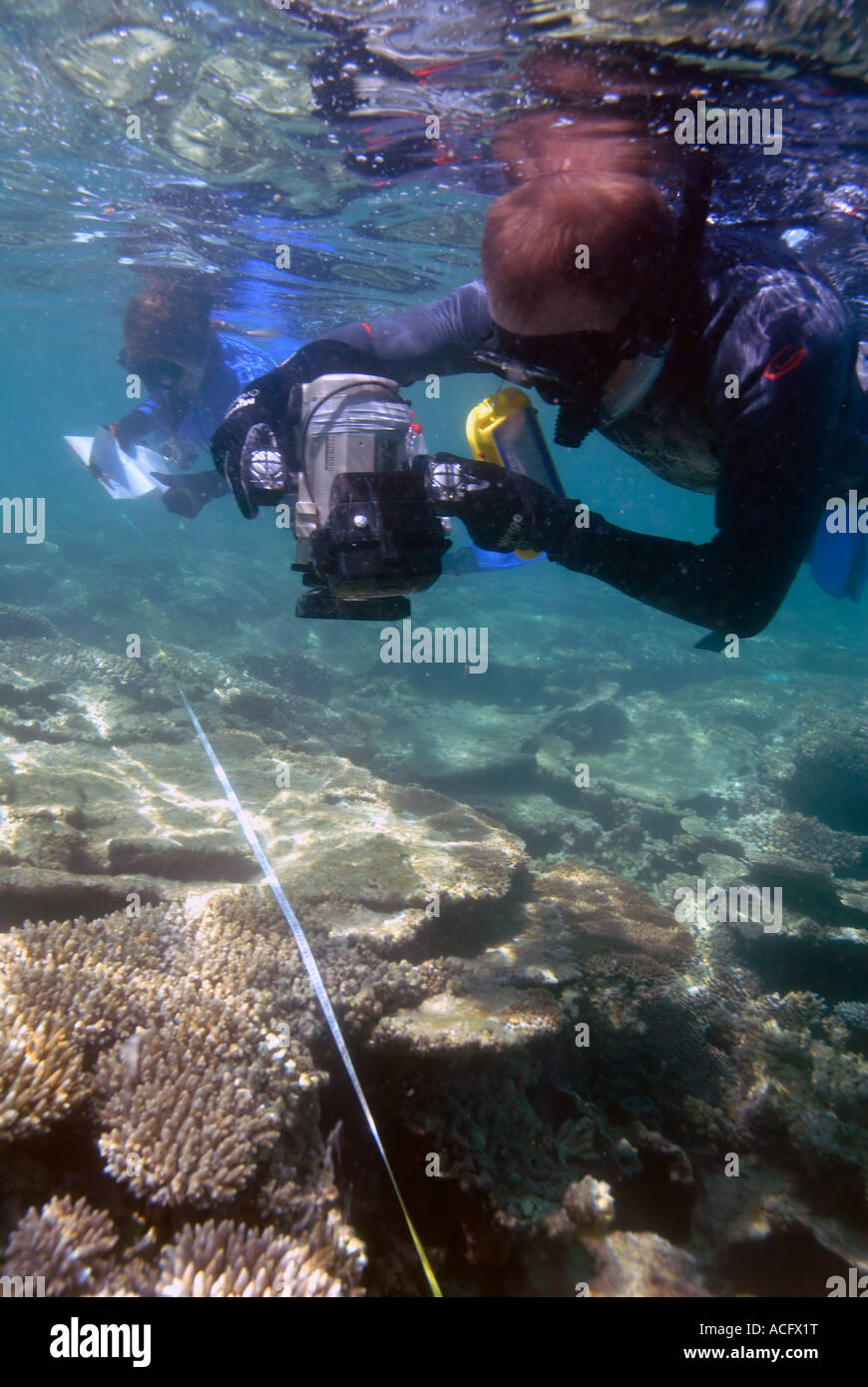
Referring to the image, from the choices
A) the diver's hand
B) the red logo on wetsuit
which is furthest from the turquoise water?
the red logo on wetsuit

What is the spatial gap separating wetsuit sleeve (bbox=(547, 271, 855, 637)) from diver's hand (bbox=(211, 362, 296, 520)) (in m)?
1.15

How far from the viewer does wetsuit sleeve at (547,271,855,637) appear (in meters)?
1.93

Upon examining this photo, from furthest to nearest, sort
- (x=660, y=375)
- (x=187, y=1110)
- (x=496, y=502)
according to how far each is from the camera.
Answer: (x=187, y=1110), (x=660, y=375), (x=496, y=502)

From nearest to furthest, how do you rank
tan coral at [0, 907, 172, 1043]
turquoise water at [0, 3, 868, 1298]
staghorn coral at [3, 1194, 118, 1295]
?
1. staghorn coral at [3, 1194, 118, 1295]
2. turquoise water at [0, 3, 868, 1298]
3. tan coral at [0, 907, 172, 1043]

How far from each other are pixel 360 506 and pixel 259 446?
2.67 feet

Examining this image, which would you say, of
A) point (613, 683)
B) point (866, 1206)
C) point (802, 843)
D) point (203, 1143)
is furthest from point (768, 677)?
point (203, 1143)

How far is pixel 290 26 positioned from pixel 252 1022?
10.2m

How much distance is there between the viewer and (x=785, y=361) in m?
2.01

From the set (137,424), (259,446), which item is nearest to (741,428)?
(259,446)

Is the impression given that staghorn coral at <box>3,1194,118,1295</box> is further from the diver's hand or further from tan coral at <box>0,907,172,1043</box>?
the diver's hand

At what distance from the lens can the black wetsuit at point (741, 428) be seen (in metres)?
1.94

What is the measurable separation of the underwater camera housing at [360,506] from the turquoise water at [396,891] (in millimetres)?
2480

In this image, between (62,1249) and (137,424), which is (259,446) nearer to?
(62,1249)
